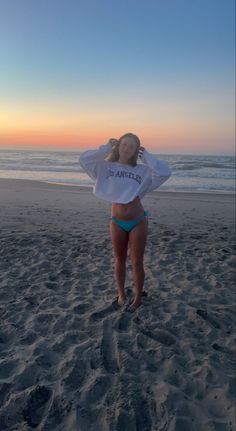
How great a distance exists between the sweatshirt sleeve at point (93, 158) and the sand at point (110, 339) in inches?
65.8

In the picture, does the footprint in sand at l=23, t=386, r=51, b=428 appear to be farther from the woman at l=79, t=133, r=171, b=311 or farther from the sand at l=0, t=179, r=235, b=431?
the woman at l=79, t=133, r=171, b=311

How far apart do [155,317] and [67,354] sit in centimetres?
124

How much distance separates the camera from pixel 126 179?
4223 mm

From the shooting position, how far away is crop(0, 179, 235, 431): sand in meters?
2.94

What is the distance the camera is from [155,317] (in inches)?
176

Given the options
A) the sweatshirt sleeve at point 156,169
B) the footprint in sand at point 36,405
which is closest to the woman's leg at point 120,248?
the sweatshirt sleeve at point 156,169

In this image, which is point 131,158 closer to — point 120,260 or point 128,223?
point 128,223

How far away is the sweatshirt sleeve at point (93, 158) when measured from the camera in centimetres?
427

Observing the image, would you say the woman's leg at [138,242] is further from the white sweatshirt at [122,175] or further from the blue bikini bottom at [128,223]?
the white sweatshirt at [122,175]

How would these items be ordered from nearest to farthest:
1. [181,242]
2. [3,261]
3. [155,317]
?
[155,317]
[3,261]
[181,242]

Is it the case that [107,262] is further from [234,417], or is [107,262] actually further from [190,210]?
[190,210]

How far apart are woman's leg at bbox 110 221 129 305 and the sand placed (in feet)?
0.74


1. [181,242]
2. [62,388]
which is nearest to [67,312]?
[62,388]

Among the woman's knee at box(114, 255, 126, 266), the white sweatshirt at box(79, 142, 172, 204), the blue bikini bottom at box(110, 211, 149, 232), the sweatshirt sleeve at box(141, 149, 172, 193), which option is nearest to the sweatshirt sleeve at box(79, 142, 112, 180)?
the white sweatshirt at box(79, 142, 172, 204)
